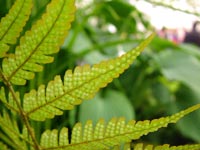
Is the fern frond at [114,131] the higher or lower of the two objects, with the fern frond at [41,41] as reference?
lower

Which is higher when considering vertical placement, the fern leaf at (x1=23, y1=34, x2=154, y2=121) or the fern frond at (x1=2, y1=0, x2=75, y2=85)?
the fern frond at (x1=2, y1=0, x2=75, y2=85)

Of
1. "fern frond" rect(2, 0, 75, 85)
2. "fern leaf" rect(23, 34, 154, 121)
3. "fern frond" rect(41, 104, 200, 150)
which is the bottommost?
"fern frond" rect(41, 104, 200, 150)

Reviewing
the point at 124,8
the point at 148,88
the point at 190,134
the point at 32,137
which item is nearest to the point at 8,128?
the point at 32,137

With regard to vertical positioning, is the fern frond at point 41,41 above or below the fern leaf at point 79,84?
above

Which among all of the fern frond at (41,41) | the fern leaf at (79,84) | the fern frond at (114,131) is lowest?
the fern frond at (114,131)

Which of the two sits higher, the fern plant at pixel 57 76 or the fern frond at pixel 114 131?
the fern plant at pixel 57 76

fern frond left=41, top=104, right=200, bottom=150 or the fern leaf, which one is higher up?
the fern leaf

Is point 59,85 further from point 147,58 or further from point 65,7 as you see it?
point 147,58
